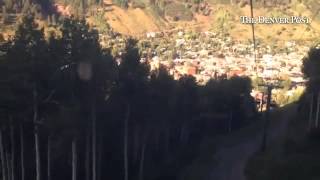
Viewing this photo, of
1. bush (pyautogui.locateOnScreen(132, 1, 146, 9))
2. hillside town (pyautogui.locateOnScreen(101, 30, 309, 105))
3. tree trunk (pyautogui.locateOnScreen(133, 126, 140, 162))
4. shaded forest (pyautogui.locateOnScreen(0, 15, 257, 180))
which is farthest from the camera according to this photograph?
bush (pyautogui.locateOnScreen(132, 1, 146, 9))

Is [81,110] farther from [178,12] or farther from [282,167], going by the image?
[178,12]

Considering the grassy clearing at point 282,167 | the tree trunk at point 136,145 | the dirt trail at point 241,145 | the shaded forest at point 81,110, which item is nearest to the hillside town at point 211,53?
the dirt trail at point 241,145

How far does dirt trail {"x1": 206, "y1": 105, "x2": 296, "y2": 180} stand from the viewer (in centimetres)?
3562

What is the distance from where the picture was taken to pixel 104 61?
90.9 feet

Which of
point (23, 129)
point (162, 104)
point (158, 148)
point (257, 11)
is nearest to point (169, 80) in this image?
point (162, 104)

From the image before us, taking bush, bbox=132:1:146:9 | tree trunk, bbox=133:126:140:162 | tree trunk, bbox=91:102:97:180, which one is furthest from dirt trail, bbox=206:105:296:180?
bush, bbox=132:1:146:9

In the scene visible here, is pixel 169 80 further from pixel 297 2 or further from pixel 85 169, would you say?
pixel 297 2

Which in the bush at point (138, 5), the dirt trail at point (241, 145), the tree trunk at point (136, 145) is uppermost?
the bush at point (138, 5)

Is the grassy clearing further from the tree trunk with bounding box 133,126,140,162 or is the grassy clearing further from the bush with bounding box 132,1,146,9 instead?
the bush with bounding box 132,1,146,9

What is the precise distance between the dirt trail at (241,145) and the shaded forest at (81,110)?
98.0 inches

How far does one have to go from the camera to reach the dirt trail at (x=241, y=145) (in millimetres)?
35625

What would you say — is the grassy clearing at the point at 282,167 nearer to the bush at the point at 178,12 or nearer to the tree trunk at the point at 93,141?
the tree trunk at the point at 93,141

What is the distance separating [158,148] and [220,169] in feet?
18.0

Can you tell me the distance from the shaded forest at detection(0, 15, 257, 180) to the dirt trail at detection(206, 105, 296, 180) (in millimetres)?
2489
